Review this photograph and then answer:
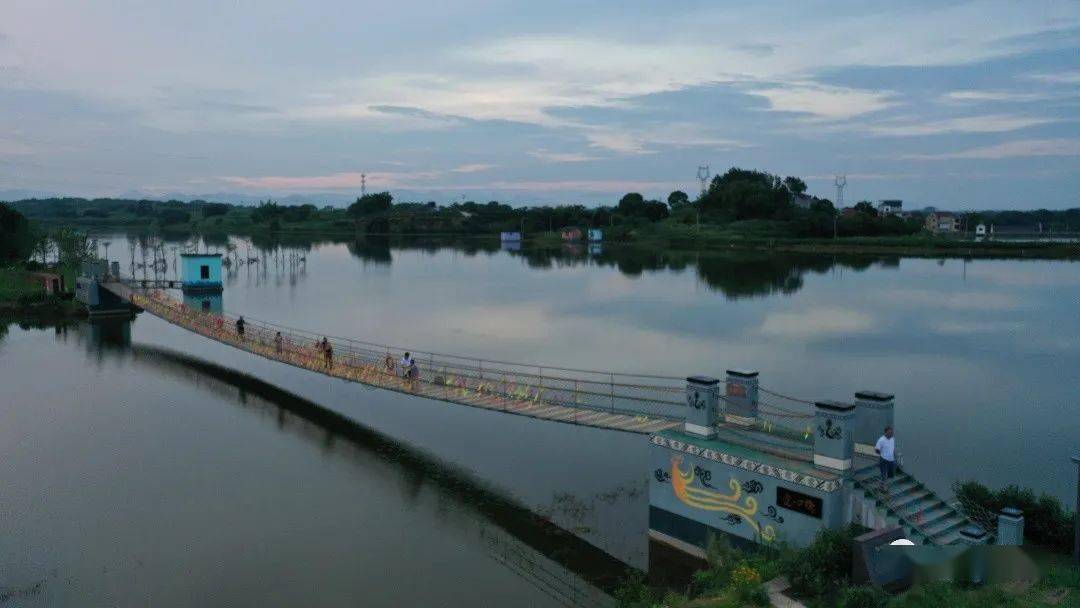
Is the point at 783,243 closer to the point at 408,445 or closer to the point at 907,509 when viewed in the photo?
the point at 408,445

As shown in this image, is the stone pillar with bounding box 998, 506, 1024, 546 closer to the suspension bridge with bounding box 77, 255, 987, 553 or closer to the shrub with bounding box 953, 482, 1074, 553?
the suspension bridge with bounding box 77, 255, 987, 553

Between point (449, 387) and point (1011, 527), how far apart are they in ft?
51.8

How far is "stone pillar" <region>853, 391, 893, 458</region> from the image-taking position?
635 inches

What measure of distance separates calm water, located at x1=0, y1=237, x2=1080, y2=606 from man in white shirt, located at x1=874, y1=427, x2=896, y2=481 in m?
5.43

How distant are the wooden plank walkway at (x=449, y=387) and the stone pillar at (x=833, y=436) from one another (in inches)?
163

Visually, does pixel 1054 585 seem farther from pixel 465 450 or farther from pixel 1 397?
pixel 1 397

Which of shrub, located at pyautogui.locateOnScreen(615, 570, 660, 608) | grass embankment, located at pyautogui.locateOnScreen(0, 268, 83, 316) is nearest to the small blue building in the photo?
grass embankment, located at pyautogui.locateOnScreen(0, 268, 83, 316)


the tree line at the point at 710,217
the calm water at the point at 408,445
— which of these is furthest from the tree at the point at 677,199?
the calm water at the point at 408,445

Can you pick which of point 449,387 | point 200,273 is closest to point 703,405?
point 449,387

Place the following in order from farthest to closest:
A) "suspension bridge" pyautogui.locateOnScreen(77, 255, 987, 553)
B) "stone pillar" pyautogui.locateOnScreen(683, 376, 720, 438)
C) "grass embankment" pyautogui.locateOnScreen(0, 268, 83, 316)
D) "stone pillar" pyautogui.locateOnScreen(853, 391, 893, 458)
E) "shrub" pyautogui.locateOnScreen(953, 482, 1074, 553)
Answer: "grass embankment" pyautogui.locateOnScreen(0, 268, 83, 316) → "stone pillar" pyautogui.locateOnScreen(683, 376, 720, 438) → "stone pillar" pyautogui.locateOnScreen(853, 391, 893, 458) → "suspension bridge" pyautogui.locateOnScreen(77, 255, 987, 553) → "shrub" pyautogui.locateOnScreen(953, 482, 1074, 553)

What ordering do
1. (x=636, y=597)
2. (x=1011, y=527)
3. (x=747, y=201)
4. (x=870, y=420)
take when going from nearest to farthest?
(x=1011, y=527)
(x=636, y=597)
(x=870, y=420)
(x=747, y=201)

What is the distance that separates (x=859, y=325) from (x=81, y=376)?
140 ft

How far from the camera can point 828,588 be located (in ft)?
39.9

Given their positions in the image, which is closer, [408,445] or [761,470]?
[761,470]
